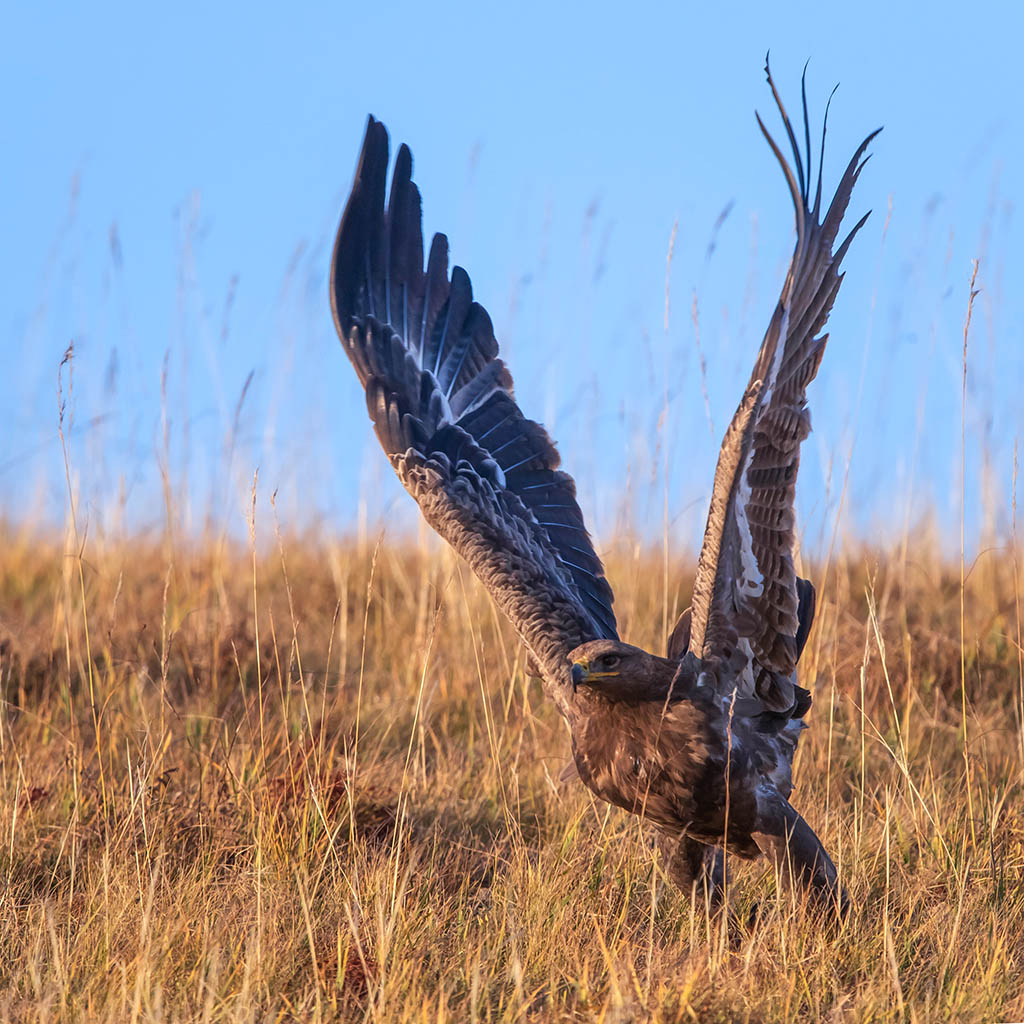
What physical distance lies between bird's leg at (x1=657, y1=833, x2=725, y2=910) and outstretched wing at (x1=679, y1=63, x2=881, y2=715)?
1.84ft

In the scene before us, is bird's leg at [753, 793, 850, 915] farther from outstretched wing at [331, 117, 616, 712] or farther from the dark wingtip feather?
the dark wingtip feather

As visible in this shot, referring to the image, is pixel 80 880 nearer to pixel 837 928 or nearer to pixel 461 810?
pixel 461 810

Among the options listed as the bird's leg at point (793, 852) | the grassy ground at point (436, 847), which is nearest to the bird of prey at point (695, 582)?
the bird's leg at point (793, 852)

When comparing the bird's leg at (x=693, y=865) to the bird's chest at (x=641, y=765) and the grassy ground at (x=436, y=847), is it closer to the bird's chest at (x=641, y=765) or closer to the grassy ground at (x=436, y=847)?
the grassy ground at (x=436, y=847)

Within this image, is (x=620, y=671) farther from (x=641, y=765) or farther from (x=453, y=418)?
(x=453, y=418)

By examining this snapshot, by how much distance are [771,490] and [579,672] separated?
2.61 ft

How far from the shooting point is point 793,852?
3852 millimetres

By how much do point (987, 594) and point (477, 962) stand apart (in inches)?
194

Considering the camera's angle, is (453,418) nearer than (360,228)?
No

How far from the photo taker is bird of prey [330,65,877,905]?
3.58 m

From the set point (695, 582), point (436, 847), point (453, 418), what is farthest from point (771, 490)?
point (453, 418)

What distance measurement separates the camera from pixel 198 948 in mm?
3424

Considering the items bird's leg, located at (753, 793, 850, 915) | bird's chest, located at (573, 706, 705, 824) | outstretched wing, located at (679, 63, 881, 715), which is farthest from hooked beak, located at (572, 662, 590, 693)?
bird's leg, located at (753, 793, 850, 915)

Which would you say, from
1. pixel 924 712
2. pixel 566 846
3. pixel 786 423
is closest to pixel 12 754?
pixel 566 846
